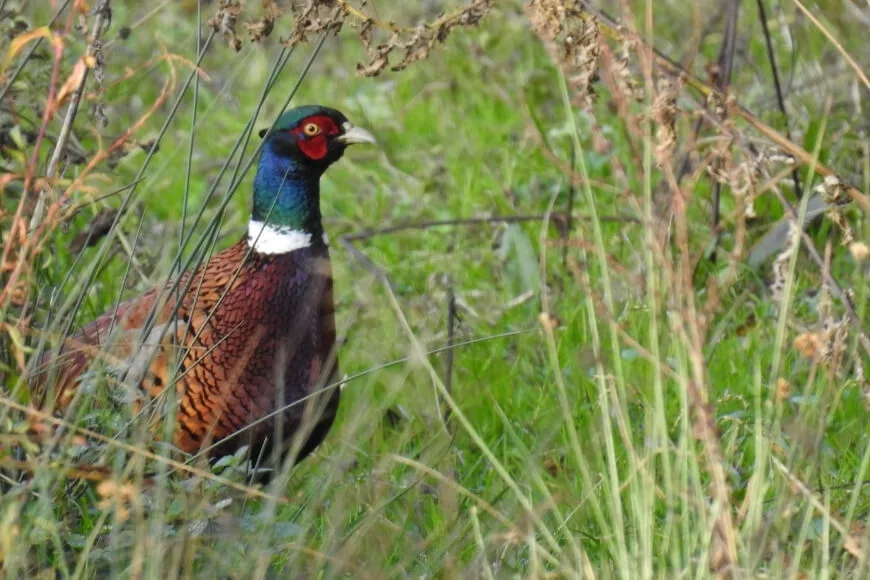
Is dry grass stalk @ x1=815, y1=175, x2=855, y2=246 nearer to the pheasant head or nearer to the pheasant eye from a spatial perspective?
the pheasant head

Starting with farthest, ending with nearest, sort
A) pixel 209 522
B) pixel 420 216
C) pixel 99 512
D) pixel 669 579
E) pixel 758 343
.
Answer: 1. pixel 420 216
2. pixel 758 343
3. pixel 99 512
4. pixel 209 522
5. pixel 669 579

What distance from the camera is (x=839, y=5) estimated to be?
16.5 feet

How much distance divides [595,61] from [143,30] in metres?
3.95

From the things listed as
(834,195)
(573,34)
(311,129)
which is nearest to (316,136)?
(311,129)

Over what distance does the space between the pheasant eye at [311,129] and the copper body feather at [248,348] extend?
0.84ft

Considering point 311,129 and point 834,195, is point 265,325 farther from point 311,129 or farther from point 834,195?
point 834,195

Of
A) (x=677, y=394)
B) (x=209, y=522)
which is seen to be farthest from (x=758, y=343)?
(x=209, y=522)

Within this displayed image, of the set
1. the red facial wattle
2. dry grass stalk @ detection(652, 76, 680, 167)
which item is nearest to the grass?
dry grass stalk @ detection(652, 76, 680, 167)

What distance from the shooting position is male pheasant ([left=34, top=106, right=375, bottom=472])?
299 centimetres

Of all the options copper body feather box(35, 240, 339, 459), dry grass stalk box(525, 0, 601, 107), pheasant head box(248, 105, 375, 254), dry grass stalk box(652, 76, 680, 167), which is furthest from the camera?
pheasant head box(248, 105, 375, 254)

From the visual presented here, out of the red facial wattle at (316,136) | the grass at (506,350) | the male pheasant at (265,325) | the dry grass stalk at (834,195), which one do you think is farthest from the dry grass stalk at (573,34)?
the red facial wattle at (316,136)

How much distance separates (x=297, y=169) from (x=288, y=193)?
0.06 meters

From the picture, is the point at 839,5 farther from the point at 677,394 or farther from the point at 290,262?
the point at 290,262

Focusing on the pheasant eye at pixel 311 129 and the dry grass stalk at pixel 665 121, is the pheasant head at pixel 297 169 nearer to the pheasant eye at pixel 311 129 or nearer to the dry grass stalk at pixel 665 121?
the pheasant eye at pixel 311 129
